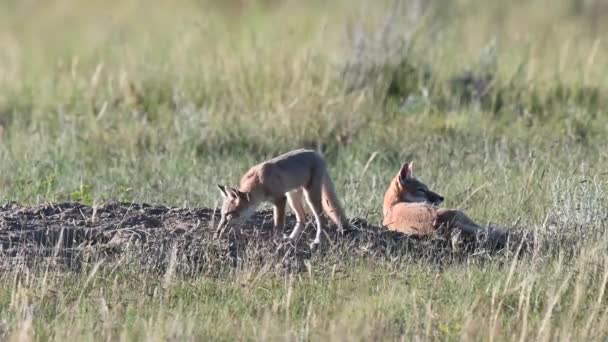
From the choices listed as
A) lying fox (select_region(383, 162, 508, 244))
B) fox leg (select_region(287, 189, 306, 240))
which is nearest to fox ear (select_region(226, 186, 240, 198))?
fox leg (select_region(287, 189, 306, 240))

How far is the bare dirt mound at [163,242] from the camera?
7145 mm

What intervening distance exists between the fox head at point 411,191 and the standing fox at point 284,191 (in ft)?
3.19

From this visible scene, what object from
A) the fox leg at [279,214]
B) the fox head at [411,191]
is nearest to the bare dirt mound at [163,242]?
the fox leg at [279,214]

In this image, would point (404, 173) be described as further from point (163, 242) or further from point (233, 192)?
point (163, 242)

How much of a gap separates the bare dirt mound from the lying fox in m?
0.17

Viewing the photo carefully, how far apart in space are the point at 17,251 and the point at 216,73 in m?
7.00

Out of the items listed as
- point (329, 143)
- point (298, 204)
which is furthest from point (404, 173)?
point (329, 143)

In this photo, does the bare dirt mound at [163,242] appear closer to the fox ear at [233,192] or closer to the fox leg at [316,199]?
the fox leg at [316,199]

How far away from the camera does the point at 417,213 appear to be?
8.10 m

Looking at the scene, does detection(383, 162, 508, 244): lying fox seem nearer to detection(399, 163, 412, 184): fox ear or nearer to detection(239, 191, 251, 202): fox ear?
detection(399, 163, 412, 184): fox ear

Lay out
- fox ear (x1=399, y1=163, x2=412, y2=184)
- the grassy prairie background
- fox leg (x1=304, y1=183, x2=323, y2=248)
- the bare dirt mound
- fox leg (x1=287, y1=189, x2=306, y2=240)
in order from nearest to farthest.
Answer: the grassy prairie background < the bare dirt mound < fox leg (x1=304, y1=183, x2=323, y2=248) < fox leg (x1=287, y1=189, x2=306, y2=240) < fox ear (x1=399, y1=163, x2=412, y2=184)

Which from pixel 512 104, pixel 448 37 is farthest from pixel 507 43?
pixel 512 104

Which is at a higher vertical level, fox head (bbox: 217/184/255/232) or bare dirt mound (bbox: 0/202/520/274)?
fox head (bbox: 217/184/255/232)

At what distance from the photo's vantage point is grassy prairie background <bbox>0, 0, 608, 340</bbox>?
247 inches
